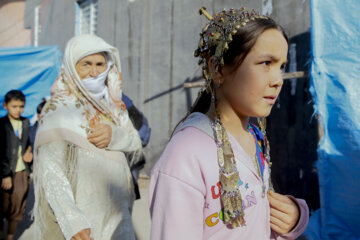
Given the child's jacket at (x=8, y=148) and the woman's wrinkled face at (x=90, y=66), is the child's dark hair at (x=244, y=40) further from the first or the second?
the child's jacket at (x=8, y=148)

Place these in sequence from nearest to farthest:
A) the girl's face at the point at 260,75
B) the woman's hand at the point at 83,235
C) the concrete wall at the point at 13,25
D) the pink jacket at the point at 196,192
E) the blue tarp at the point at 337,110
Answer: the pink jacket at the point at 196,192, the girl's face at the point at 260,75, the woman's hand at the point at 83,235, the blue tarp at the point at 337,110, the concrete wall at the point at 13,25

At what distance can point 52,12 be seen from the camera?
35.4 ft

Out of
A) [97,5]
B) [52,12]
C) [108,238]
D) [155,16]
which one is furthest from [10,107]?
[52,12]

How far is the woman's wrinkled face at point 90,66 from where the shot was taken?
2240 mm

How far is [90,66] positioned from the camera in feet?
7.50

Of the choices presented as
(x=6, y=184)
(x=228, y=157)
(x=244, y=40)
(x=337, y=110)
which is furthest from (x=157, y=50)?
(x=228, y=157)

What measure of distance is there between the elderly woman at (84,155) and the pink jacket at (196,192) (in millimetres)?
1064

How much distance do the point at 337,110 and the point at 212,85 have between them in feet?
8.73

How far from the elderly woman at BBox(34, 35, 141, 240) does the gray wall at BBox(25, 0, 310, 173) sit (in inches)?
138

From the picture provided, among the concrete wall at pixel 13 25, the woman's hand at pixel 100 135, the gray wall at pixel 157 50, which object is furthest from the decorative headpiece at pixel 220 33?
the concrete wall at pixel 13 25

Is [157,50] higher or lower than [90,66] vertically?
higher

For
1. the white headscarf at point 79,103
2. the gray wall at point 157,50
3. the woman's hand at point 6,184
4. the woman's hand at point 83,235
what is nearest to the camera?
the woman's hand at point 83,235

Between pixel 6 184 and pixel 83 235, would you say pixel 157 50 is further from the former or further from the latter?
pixel 83 235

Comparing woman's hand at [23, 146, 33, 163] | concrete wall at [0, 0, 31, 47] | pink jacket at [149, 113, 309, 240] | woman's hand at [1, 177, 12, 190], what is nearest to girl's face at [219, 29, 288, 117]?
pink jacket at [149, 113, 309, 240]
